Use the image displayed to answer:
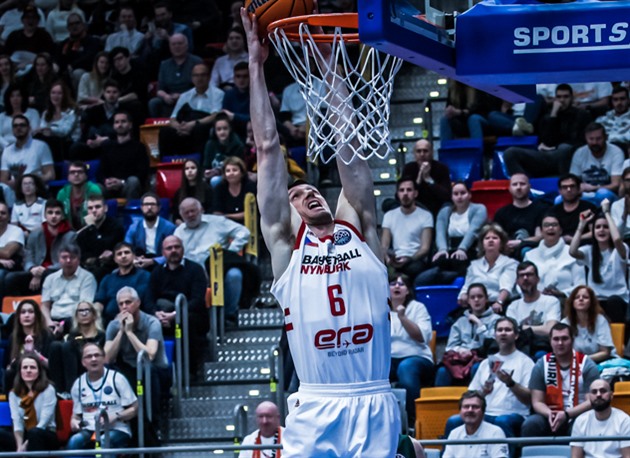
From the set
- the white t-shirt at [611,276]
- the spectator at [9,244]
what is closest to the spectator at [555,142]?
the white t-shirt at [611,276]

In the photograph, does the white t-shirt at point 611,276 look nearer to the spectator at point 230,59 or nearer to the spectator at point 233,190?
the spectator at point 233,190

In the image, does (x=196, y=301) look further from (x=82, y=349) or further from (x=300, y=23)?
(x=300, y=23)

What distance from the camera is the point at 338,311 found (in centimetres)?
739

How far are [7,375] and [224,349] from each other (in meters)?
2.17

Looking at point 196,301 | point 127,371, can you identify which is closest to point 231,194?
point 196,301

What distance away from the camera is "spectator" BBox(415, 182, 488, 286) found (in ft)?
44.8

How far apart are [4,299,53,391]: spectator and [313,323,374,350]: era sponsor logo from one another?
6483 millimetres

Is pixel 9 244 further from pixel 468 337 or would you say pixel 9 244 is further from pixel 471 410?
pixel 471 410

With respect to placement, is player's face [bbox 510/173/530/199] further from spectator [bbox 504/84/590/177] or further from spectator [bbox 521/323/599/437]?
spectator [bbox 521/323/599/437]

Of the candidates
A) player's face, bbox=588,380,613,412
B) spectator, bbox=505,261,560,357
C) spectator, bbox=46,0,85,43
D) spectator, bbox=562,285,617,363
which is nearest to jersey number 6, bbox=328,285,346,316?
player's face, bbox=588,380,613,412

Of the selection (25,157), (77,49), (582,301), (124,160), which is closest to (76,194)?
(124,160)

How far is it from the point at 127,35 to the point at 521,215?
7.04 meters

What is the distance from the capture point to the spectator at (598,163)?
14195 millimetres

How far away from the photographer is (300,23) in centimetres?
764
